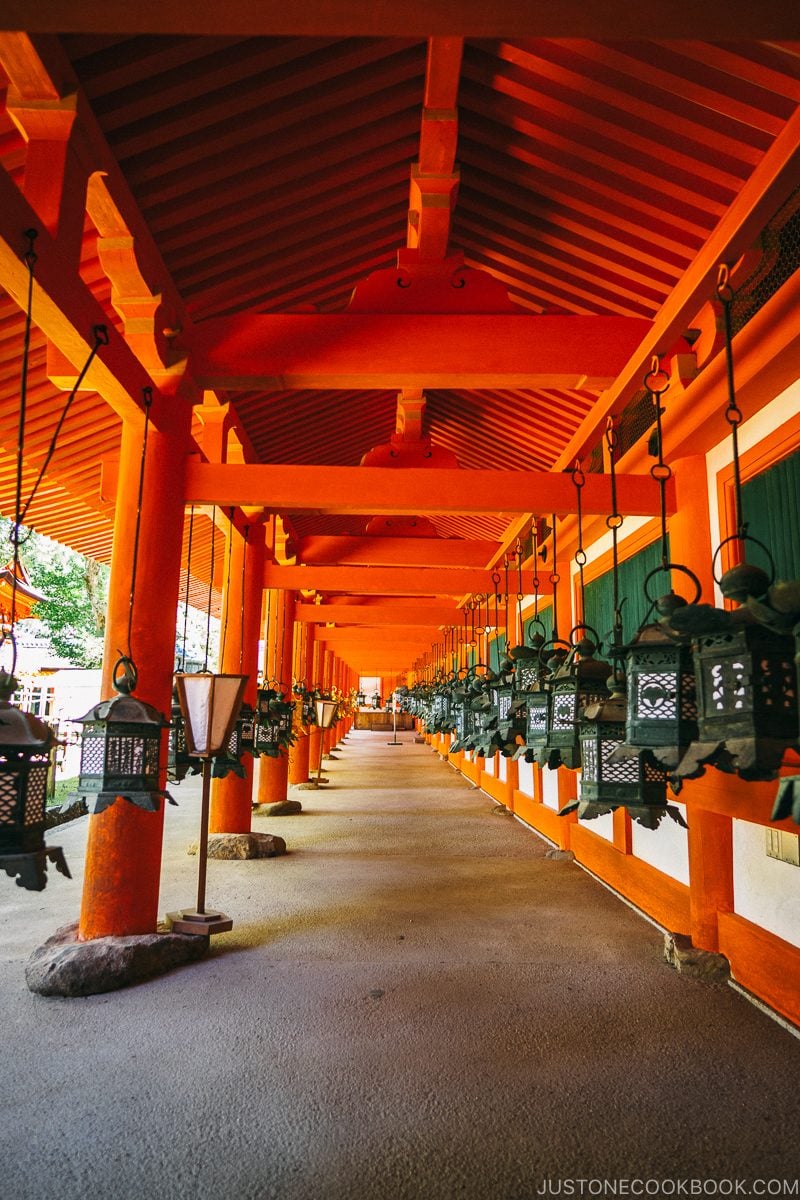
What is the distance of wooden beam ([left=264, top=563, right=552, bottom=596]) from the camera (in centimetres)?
804

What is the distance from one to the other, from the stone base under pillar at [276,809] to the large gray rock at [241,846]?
8.14 ft

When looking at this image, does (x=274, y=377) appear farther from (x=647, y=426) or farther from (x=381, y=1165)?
(x=381, y=1165)

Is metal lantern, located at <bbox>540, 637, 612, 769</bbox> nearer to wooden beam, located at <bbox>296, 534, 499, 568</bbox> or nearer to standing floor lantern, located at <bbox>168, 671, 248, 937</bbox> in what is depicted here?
standing floor lantern, located at <bbox>168, 671, 248, 937</bbox>

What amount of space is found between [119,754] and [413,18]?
8.68 feet

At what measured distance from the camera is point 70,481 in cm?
612

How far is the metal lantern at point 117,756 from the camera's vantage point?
2.98 meters

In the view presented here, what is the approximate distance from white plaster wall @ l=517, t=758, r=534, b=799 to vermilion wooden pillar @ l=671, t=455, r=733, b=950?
211 inches

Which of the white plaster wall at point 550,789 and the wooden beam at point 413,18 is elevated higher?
the wooden beam at point 413,18

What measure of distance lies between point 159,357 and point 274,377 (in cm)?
61


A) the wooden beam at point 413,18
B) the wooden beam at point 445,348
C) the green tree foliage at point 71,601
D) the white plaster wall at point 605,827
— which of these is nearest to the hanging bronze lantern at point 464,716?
the white plaster wall at point 605,827

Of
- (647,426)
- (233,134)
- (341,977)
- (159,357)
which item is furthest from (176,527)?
(647,426)

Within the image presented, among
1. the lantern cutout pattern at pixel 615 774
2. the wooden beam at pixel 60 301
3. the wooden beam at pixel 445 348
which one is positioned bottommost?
the lantern cutout pattern at pixel 615 774

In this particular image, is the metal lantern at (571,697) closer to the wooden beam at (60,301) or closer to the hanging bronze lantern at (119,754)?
the hanging bronze lantern at (119,754)

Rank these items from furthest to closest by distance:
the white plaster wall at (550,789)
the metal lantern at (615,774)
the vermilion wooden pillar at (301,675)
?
1. the vermilion wooden pillar at (301,675)
2. the white plaster wall at (550,789)
3. the metal lantern at (615,774)
